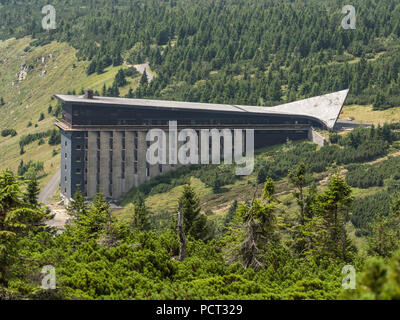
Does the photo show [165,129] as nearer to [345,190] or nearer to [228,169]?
[228,169]

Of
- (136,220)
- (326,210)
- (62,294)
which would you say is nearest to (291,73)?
(136,220)

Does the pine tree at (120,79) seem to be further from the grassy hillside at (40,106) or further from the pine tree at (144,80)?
the pine tree at (144,80)

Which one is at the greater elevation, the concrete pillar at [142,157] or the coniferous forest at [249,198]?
the coniferous forest at [249,198]

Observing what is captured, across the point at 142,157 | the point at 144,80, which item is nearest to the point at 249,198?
the point at 142,157

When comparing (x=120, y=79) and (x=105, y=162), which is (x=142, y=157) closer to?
(x=105, y=162)

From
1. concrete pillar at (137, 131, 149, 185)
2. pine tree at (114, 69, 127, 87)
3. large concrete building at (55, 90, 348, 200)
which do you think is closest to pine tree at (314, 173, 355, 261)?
large concrete building at (55, 90, 348, 200)

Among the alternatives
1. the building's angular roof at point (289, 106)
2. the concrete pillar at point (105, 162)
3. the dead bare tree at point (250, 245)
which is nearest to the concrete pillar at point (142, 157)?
the concrete pillar at point (105, 162)

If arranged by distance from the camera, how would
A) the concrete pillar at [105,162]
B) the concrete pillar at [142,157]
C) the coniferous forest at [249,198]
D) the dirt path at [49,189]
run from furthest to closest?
the dirt path at [49,189]
the concrete pillar at [142,157]
the concrete pillar at [105,162]
the coniferous forest at [249,198]
